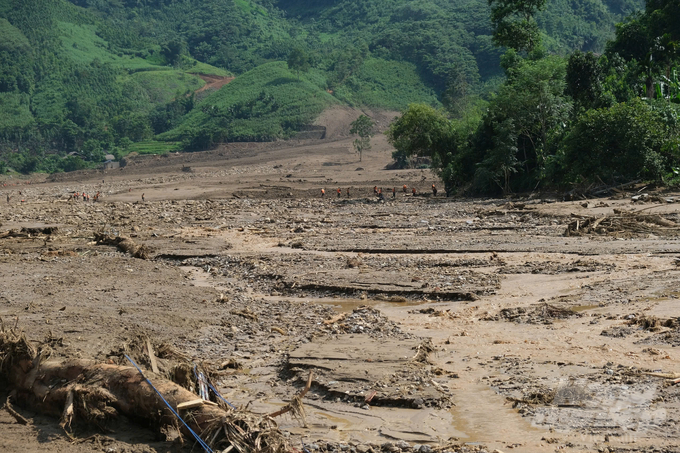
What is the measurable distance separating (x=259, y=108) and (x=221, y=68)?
38858mm

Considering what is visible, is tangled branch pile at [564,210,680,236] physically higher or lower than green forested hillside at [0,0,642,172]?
lower

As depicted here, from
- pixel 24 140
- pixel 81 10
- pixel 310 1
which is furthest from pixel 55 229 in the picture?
pixel 310 1

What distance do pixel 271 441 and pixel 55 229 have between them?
2031cm

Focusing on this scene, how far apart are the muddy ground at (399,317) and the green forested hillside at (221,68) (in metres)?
61.2

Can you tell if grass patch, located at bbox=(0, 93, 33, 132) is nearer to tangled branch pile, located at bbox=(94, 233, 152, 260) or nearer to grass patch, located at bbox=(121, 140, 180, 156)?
grass patch, located at bbox=(121, 140, 180, 156)

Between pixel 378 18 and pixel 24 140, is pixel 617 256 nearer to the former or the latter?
pixel 24 140

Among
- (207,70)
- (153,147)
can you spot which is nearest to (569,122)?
(153,147)

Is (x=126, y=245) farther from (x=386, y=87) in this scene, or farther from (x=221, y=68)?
(x=221, y=68)

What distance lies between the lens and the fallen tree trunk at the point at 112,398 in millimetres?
6520

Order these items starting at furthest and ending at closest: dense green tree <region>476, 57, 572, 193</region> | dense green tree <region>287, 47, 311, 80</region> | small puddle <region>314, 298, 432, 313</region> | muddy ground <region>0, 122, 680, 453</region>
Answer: dense green tree <region>287, 47, 311, 80</region> → dense green tree <region>476, 57, 572, 193</region> → small puddle <region>314, 298, 432, 313</region> → muddy ground <region>0, 122, 680, 453</region>

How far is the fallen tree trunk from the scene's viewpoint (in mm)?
6520

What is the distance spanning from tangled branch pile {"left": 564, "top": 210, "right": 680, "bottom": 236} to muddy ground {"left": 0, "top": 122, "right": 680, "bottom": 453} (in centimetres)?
7

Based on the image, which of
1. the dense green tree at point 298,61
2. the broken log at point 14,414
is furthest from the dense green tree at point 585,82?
the dense green tree at point 298,61

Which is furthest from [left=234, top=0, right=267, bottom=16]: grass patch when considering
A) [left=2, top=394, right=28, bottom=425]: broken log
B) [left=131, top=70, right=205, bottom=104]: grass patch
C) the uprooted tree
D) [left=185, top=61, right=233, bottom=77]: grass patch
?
[left=2, top=394, right=28, bottom=425]: broken log
